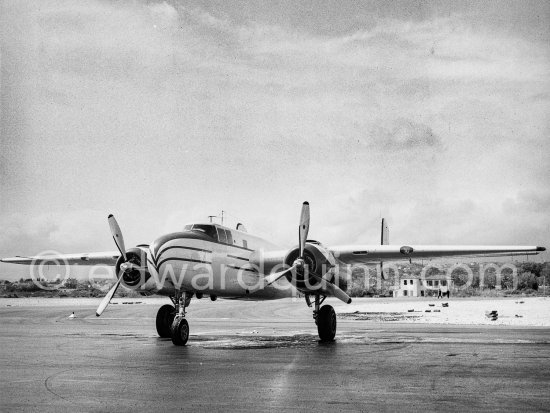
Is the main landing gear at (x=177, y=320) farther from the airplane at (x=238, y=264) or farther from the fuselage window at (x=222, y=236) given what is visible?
the fuselage window at (x=222, y=236)

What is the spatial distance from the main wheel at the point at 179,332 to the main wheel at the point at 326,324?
4.40 m

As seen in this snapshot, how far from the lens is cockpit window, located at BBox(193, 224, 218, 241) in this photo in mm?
18859

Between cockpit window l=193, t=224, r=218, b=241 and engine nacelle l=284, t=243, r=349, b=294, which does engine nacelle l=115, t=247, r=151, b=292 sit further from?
engine nacelle l=284, t=243, r=349, b=294

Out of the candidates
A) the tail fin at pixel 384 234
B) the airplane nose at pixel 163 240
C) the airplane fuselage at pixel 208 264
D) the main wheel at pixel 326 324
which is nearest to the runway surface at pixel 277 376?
the main wheel at pixel 326 324

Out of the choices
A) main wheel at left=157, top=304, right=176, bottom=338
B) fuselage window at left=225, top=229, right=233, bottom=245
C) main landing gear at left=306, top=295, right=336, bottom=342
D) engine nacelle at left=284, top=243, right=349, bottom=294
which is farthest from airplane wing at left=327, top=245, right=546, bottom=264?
main wheel at left=157, top=304, right=176, bottom=338

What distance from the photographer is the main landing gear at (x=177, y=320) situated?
16.8m

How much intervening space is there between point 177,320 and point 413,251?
27.2ft

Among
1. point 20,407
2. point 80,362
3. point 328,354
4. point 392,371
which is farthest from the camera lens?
point 328,354

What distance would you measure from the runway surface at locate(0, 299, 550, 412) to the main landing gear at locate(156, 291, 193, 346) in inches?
22.1

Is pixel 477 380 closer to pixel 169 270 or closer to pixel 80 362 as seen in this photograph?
pixel 80 362

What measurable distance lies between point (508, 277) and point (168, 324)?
125789 mm

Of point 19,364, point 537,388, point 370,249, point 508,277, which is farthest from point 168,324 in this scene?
point 508,277

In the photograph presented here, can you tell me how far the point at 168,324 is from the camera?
20.7m

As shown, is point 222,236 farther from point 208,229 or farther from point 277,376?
point 277,376
